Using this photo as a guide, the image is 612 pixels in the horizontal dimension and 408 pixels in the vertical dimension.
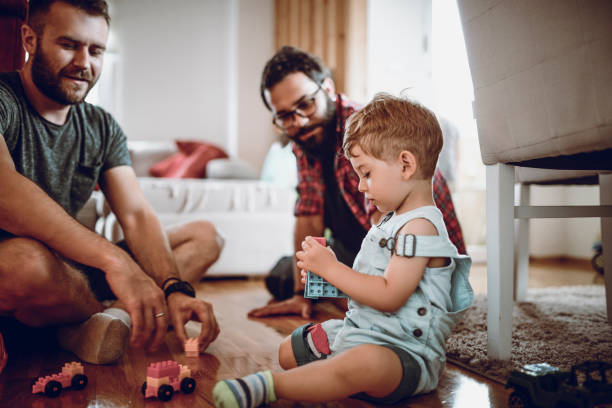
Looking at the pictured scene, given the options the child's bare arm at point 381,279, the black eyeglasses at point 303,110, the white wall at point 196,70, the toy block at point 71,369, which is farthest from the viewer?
the white wall at point 196,70

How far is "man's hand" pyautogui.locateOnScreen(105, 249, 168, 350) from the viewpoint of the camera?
907 millimetres

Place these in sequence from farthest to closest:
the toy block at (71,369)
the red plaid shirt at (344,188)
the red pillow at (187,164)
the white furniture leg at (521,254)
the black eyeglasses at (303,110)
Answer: the red pillow at (187,164) < the white furniture leg at (521,254) < the black eyeglasses at (303,110) < the red plaid shirt at (344,188) < the toy block at (71,369)

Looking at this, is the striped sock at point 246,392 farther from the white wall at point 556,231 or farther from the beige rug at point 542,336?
the white wall at point 556,231

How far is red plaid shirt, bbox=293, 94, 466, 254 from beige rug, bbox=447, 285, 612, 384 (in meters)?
0.25

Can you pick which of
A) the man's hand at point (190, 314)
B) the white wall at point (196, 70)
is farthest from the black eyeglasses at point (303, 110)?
the white wall at point (196, 70)

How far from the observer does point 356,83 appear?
11.2 ft

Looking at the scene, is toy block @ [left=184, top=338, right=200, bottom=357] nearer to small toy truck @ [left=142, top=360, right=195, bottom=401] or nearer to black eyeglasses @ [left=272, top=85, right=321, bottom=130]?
small toy truck @ [left=142, top=360, right=195, bottom=401]

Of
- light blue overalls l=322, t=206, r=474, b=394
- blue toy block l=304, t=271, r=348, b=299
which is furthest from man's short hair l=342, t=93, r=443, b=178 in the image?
blue toy block l=304, t=271, r=348, b=299

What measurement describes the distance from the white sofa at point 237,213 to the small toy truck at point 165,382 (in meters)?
1.57

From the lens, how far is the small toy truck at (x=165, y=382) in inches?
31.7

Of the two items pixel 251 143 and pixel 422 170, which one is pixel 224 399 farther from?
pixel 251 143

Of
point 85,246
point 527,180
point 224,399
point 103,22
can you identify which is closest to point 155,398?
point 224,399

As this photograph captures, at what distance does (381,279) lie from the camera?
2.53ft

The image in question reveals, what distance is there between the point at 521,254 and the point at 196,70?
3.27m
